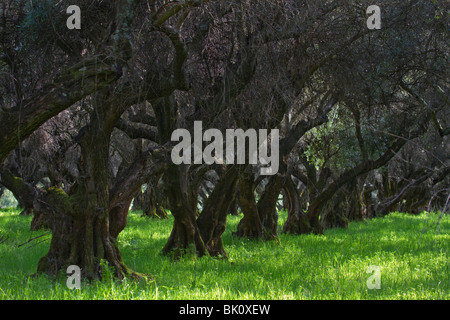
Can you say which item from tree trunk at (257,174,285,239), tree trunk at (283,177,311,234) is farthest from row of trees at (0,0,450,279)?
tree trunk at (283,177,311,234)

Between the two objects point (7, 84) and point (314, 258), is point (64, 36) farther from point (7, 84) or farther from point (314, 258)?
point (314, 258)

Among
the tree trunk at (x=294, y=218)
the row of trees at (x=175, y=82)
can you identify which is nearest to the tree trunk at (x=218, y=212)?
the row of trees at (x=175, y=82)

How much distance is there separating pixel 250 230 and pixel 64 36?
803 centimetres

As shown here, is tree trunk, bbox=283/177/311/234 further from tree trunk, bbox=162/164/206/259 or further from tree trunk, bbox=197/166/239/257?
tree trunk, bbox=162/164/206/259

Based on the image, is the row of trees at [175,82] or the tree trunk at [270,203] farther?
the tree trunk at [270,203]

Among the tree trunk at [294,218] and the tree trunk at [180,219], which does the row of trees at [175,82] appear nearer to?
the tree trunk at [180,219]

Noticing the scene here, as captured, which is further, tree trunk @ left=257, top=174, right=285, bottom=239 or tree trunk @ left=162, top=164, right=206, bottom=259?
tree trunk @ left=257, top=174, right=285, bottom=239

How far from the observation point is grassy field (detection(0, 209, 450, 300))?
6930mm

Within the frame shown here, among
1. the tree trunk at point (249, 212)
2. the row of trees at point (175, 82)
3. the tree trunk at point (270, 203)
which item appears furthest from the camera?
the tree trunk at point (270, 203)

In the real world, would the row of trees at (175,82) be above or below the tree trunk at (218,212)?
above

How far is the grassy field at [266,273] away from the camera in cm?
693

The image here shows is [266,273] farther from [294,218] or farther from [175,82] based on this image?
[294,218]

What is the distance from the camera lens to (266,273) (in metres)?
8.86

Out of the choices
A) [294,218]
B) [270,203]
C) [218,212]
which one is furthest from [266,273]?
[294,218]
